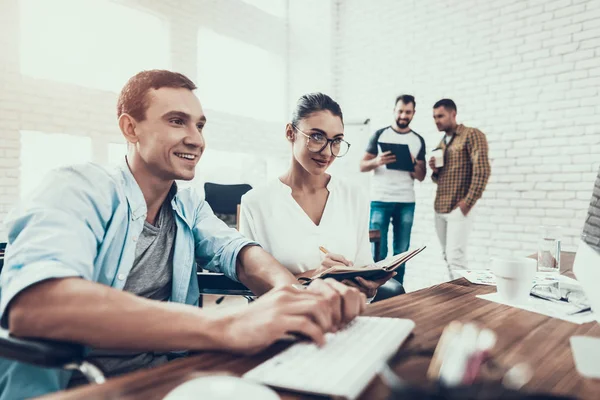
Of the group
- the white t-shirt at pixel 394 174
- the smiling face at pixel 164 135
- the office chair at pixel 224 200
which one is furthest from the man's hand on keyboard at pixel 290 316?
the white t-shirt at pixel 394 174

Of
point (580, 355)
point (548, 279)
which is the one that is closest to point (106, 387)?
point (580, 355)

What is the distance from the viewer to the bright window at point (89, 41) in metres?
3.52

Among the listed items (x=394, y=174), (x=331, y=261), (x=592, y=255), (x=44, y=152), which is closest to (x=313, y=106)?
(x=331, y=261)

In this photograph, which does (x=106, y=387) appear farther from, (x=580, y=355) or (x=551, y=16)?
(x=551, y=16)

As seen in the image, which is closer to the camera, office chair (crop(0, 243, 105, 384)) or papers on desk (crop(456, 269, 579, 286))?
office chair (crop(0, 243, 105, 384))

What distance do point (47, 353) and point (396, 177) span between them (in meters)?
3.48

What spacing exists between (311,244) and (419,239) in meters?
3.33

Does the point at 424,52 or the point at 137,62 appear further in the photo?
the point at 424,52

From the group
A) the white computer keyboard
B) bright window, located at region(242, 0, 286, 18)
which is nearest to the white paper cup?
the white computer keyboard

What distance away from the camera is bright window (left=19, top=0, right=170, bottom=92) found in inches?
138

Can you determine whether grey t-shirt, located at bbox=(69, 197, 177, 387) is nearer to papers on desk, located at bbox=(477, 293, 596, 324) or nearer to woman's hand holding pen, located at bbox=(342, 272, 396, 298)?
woman's hand holding pen, located at bbox=(342, 272, 396, 298)

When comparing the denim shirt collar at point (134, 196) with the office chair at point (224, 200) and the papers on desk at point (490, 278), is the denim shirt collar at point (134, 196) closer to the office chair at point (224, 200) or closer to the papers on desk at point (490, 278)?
the papers on desk at point (490, 278)

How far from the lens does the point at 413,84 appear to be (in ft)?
15.6

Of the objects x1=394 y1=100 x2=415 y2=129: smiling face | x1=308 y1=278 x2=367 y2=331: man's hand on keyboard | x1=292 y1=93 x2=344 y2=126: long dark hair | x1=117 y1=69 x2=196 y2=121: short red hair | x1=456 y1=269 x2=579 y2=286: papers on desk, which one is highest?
x1=394 y1=100 x2=415 y2=129: smiling face
